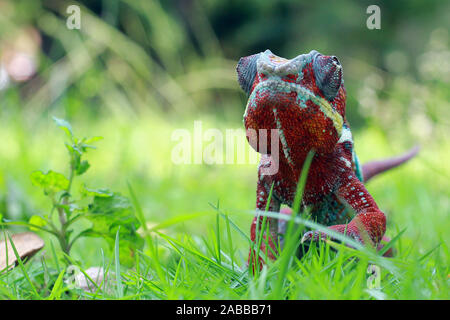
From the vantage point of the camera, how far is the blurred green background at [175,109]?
3.18m

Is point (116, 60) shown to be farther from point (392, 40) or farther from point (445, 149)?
point (392, 40)

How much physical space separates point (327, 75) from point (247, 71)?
0.71 ft

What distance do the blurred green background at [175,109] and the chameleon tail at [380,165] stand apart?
6.6 inches

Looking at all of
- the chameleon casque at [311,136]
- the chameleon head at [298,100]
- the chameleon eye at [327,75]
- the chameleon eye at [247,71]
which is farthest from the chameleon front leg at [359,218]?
the chameleon eye at [247,71]

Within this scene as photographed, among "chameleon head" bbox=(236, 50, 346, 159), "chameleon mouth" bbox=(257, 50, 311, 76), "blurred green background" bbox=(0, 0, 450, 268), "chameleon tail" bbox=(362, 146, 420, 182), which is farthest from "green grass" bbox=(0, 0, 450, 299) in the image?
"chameleon mouth" bbox=(257, 50, 311, 76)

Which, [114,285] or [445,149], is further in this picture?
[445,149]

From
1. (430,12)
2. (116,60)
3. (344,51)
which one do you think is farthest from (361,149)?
(430,12)

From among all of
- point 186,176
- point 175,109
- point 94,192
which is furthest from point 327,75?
point 175,109

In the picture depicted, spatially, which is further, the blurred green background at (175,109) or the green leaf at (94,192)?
the blurred green background at (175,109)

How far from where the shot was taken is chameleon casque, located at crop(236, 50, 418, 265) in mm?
1242

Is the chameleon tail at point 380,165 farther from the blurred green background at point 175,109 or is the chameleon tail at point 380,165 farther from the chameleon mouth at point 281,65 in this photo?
the chameleon mouth at point 281,65

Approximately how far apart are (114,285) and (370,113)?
3596 millimetres

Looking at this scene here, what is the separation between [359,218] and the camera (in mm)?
1304
